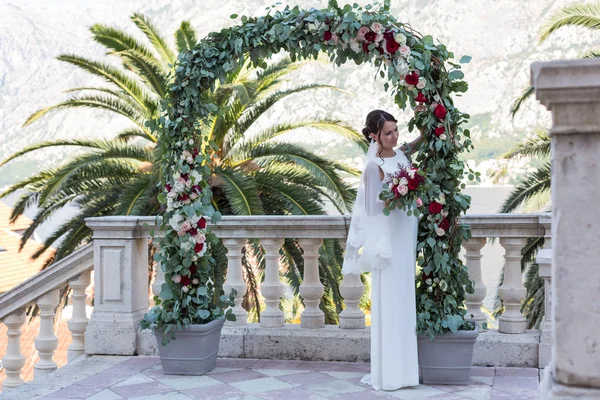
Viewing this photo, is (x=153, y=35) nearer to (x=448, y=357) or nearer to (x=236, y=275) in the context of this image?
(x=236, y=275)

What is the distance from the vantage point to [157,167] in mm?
11297

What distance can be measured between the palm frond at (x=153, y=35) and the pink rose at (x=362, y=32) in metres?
8.09

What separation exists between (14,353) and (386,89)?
373 cm

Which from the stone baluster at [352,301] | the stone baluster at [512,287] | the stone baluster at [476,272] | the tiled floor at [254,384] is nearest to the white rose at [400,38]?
the stone baluster at [476,272]

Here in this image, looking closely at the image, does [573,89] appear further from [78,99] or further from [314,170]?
[78,99]

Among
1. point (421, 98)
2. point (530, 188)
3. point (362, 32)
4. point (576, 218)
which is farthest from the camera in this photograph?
point (530, 188)

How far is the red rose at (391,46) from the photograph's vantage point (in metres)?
5.14

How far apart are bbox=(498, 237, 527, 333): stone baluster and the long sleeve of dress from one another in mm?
1091

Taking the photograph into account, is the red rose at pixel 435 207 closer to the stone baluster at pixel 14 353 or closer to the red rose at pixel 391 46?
the red rose at pixel 391 46

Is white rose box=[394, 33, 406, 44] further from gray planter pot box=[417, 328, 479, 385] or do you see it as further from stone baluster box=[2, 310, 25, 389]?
stone baluster box=[2, 310, 25, 389]

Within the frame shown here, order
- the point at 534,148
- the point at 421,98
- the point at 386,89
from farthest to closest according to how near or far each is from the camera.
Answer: the point at 534,148, the point at 386,89, the point at 421,98

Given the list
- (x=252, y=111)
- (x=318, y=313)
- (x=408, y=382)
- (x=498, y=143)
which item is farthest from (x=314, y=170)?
(x=498, y=143)

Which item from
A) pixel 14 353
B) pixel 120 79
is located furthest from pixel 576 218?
pixel 120 79

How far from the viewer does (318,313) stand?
596cm
